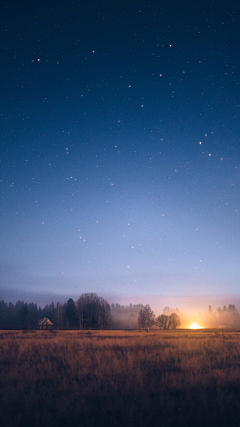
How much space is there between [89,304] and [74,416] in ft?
282

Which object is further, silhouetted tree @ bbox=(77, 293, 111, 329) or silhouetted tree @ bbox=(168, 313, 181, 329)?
silhouetted tree @ bbox=(168, 313, 181, 329)

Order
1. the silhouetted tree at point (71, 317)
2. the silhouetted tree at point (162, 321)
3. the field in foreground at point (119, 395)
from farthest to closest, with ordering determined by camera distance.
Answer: the silhouetted tree at point (162, 321), the silhouetted tree at point (71, 317), the field in foreground at point (119, 395)

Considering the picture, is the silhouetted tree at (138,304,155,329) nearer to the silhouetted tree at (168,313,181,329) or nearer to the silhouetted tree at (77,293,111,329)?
the silhouetted tree at (168,313,181,329)

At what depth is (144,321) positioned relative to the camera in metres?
91.2

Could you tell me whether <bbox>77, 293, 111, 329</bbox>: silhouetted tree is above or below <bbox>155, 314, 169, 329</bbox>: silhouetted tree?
above

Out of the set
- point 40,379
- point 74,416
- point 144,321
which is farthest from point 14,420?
point 144,321

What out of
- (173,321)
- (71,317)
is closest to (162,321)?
(173,321)

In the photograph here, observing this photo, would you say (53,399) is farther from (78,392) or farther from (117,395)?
(117,395)

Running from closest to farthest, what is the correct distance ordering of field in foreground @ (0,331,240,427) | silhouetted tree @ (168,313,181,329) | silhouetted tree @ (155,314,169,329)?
field in foreground @ (0,331,240,427) → silhouetted tree @ (168,313,181,329) → silhouetted tree @ (155,314,169,329)

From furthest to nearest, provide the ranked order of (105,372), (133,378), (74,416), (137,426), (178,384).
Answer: (105,372), (133,378), (178,384), (74,416), (137,426)

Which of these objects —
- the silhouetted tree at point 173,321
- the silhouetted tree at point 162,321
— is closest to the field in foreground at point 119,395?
the silhouetted tree at point 173,321

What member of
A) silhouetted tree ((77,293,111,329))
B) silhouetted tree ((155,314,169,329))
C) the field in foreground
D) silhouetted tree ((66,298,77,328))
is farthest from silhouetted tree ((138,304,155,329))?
the field in foreground

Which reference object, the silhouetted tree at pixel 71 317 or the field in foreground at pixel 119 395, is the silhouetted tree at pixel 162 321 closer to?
the silhouetted tree at pixel 71 317

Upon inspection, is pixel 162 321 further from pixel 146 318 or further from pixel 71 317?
pixel 71 317
